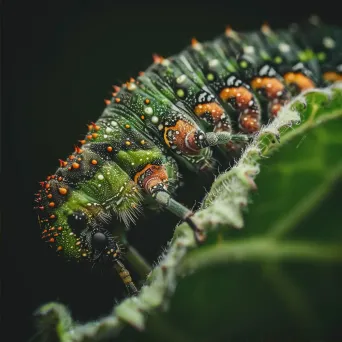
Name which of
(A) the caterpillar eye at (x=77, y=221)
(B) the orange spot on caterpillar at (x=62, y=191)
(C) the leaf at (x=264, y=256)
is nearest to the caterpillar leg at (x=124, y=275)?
(A) the caterpillar eye at (x=77, y=221)

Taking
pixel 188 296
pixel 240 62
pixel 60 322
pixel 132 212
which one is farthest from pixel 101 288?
pixel 188 296

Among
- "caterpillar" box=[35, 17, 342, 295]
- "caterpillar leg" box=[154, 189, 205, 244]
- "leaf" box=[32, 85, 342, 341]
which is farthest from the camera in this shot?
"caterpillar" box=[35, 17, 342, 295]

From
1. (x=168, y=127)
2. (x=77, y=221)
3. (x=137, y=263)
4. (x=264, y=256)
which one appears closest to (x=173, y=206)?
(x=137, y=263)

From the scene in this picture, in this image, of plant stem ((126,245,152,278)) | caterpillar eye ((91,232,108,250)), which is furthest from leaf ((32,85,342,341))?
caterpillar eye ((91,232,108,250))

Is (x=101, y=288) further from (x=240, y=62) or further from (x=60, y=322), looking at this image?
(x=60, y=322)

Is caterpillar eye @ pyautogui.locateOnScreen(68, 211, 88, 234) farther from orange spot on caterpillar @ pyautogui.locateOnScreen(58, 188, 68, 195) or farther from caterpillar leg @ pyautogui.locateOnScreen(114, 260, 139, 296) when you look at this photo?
caterpillar leg @ pyautogui.locateOnScreen(114, 260, 139, 296)

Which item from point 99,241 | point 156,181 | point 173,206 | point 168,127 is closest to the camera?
point 173,206

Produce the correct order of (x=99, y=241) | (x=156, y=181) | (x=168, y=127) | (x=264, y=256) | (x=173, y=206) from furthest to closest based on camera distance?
(x=168, y=127) → (x=156, y=181) → (x=99, y=241) → (x=173, y=206) → (x=264, y=256)

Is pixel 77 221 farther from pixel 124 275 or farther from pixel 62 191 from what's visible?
pixel 124 275

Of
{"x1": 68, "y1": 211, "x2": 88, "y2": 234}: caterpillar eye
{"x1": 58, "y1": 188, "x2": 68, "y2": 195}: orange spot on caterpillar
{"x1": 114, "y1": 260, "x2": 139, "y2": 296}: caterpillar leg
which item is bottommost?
{"x1": 114, "y1": 260, "x2": 139, "y2": 296}: caterpillar leg
